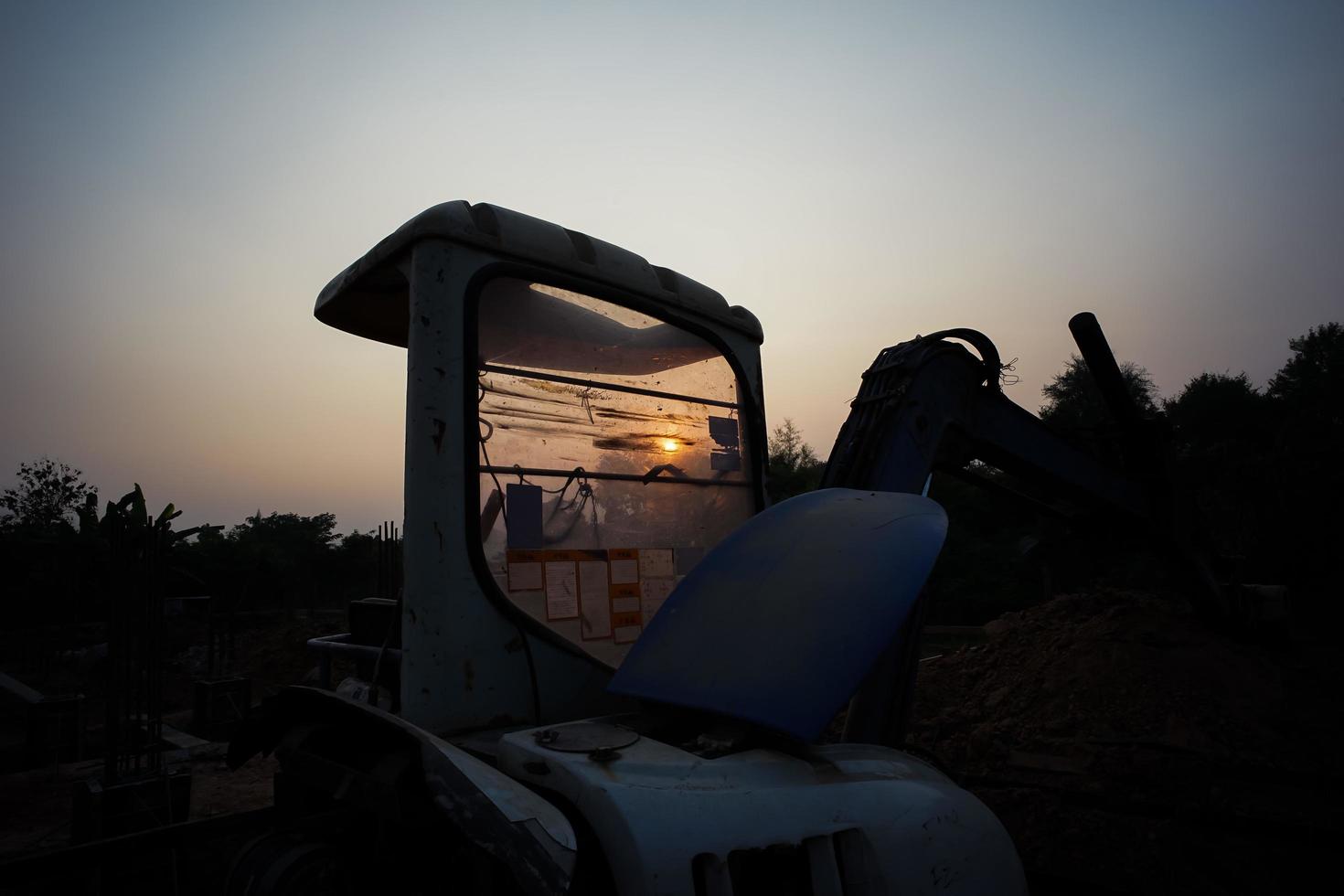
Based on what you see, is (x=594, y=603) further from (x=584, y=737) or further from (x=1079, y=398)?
(x=1079, y=398)

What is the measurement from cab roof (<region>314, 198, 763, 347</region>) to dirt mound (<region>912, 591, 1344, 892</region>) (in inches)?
142

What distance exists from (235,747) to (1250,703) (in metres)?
7.06

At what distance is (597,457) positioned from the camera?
8.61 ft

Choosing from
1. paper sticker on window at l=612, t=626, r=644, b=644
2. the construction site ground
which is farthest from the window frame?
the construction site ground

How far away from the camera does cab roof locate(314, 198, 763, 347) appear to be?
2307mm

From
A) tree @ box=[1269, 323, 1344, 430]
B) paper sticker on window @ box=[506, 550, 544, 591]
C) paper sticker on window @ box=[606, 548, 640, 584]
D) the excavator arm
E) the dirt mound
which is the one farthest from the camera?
tree @ box=[1269, 323, 1344, 430]

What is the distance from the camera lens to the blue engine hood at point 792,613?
1.71m

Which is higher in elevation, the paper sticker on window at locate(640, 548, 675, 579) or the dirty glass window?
the dirty glass window

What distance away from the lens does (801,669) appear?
172cm

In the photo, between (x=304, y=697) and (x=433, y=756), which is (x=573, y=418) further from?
(x=433, y=756)

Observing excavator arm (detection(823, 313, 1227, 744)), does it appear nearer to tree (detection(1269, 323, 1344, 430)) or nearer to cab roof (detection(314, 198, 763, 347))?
cab roof (detection(314, 198, 763, 347))

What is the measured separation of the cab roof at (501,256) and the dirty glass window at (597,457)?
106 millimetres

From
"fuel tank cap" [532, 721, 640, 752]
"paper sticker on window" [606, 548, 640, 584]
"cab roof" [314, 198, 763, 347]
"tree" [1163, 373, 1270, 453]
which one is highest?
"tree" [1163, 373, 1270, 453]

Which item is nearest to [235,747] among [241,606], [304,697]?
[304,697]
